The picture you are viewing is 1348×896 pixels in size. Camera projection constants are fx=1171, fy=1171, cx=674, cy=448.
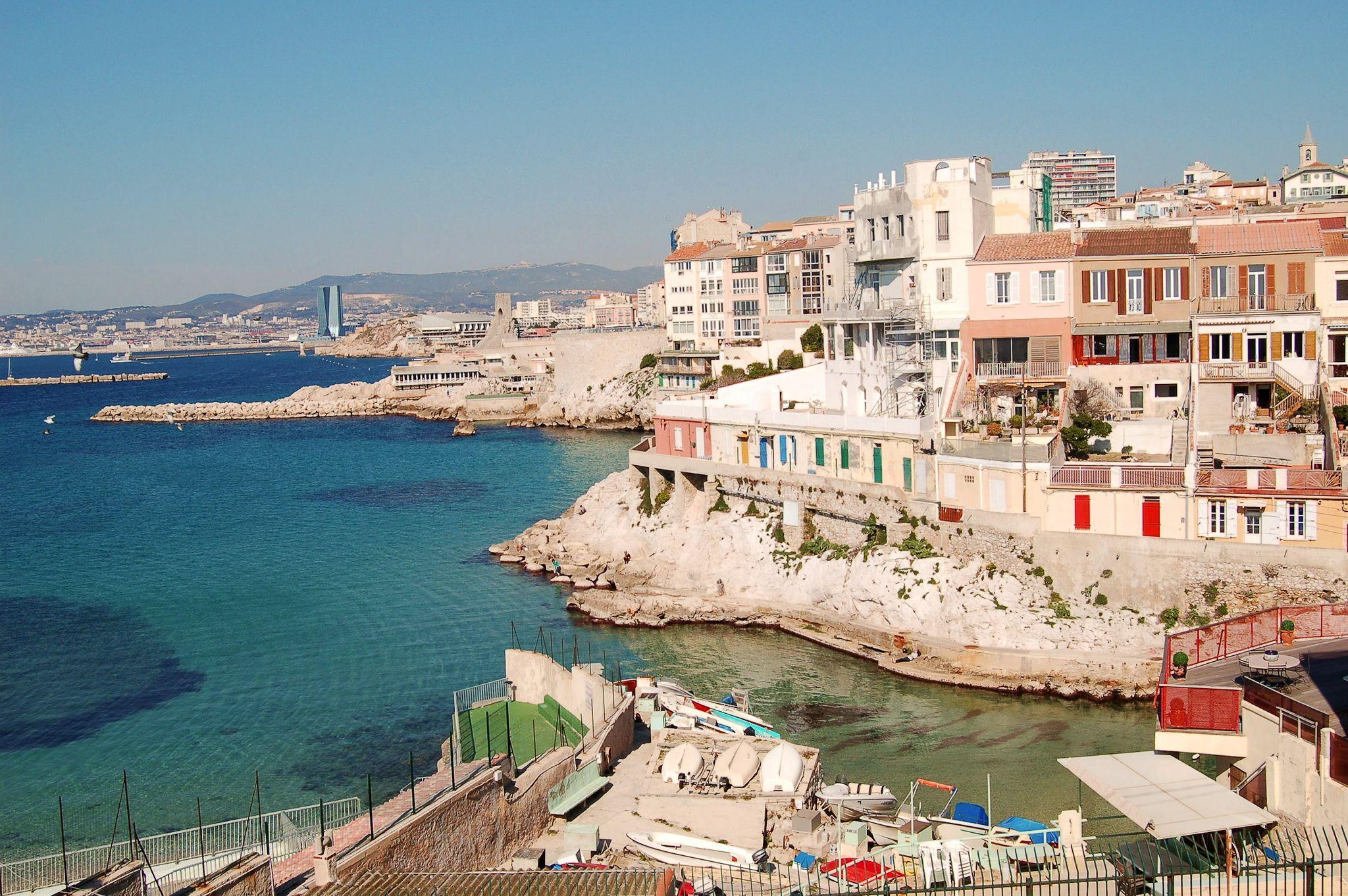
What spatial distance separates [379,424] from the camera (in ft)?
266

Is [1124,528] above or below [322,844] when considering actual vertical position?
above

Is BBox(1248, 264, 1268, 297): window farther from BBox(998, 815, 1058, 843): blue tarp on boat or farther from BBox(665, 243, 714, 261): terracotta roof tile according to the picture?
BBox(665, 243, 714, 261): terracotta roof tile

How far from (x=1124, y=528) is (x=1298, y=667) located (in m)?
11.5

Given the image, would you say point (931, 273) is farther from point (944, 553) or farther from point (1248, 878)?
point (1248, 878)

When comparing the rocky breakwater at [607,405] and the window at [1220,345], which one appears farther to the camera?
the rocky breakwater at [607,405]

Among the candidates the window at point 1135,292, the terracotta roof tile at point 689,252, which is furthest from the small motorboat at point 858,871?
the terracotta roof tile at point 689,252

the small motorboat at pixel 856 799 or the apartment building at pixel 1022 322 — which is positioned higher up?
the apartment building at pixel 1022 322

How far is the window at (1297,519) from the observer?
67.4 ft

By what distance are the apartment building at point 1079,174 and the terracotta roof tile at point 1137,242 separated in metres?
76.8

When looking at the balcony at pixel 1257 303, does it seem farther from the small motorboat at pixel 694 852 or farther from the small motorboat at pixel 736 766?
the small motorboat at pixel 694 852

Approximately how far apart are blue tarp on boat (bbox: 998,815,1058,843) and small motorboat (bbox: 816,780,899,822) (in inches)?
57.8

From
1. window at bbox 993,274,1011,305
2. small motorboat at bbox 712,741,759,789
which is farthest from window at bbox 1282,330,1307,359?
small motorboat at bbox 712,741,759,789

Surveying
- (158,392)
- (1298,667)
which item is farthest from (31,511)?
(158,392)

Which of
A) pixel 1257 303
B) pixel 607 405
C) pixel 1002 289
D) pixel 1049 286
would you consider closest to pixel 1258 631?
pixel 1257 303
